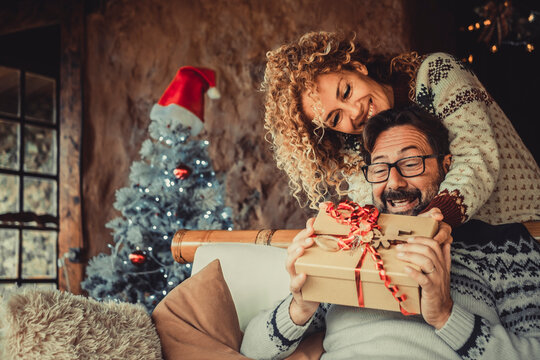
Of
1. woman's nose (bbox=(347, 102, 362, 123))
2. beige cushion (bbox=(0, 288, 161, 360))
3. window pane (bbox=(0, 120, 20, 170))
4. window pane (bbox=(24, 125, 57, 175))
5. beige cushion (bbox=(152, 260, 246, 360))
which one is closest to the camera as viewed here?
beige cushion (bbox=(0, 288, 161, 360))

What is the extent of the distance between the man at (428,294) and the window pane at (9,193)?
3.33 m

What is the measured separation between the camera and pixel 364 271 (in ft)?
3.25

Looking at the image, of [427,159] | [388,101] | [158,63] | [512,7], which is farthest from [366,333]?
[158,63]

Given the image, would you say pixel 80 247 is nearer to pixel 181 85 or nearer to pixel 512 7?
pixel 181 85

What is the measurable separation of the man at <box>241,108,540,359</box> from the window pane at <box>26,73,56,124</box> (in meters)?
3.61

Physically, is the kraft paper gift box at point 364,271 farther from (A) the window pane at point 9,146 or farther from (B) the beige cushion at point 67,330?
(A) the window pane at point 9,146

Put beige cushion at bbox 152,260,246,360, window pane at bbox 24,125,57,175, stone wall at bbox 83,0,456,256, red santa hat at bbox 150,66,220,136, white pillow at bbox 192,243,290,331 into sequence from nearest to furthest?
1. beige cushion at bbox 152,260,246,360
2. white pillow at bbox 192,243,290,331
3. red santa hat at bbox 150,66,220,136
4. stone wall at bbox 83,0,456,256
5. window pane at bbox 24,125,57,175

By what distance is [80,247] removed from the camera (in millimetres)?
4016

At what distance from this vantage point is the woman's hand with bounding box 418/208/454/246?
41.5 inches

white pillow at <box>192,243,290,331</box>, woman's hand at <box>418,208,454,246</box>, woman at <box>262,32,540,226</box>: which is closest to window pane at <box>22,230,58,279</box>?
woman at <box>262,32,540,226</box>

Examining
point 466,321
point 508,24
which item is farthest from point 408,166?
point 508,24

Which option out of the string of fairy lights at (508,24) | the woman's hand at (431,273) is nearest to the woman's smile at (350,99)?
the woman's hand at (431,273)

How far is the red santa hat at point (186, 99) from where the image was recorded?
9.33ft

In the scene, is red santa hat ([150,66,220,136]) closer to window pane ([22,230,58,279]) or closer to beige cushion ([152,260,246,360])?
beige cushion ([152,260,246,360])
